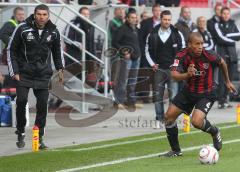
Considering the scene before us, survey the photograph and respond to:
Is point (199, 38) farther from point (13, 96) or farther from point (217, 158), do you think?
point (13, 96)

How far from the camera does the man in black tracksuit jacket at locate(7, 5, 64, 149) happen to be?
12.6m

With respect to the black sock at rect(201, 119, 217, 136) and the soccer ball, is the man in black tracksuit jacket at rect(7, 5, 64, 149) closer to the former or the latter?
the black sock at rect(201, 119, 217, 136)

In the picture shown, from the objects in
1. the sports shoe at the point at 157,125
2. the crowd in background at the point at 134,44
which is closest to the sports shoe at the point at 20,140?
the sports shoe at the point at 157,125

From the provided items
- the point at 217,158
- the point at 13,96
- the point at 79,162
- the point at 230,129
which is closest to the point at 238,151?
the point at 217,158

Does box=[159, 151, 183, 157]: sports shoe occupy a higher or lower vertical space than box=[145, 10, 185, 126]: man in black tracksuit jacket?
lower

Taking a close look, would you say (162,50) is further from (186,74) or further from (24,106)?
(186,74)

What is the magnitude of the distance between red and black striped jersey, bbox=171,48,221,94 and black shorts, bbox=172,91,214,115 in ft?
0.35

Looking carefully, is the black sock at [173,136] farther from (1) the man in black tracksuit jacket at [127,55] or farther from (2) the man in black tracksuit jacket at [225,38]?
(2) the man in black tracksuit jacket at [225,38]

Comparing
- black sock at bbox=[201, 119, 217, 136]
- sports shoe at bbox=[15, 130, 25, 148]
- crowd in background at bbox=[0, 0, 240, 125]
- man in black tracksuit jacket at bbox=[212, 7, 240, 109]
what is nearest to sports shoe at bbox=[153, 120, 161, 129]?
crowd in background at bbox=[0, 0, 240, 125]

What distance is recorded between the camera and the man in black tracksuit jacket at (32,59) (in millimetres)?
12633

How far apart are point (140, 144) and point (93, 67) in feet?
22.3

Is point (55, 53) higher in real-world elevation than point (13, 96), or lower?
higher

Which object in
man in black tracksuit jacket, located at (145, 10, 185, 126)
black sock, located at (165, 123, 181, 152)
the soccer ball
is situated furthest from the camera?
man in black tracksuit jacket, located at (145, 10, 185, 126)

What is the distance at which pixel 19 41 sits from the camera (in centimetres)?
1270
